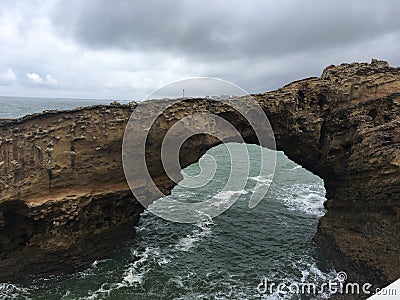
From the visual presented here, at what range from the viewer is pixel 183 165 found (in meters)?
13.3

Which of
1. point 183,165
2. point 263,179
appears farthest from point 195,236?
point 263,179

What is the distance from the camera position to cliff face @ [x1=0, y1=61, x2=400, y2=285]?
1072cm

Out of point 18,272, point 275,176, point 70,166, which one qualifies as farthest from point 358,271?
point 275,176

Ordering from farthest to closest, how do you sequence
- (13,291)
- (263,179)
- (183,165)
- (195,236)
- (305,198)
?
1. (263,179)
2. (305,198)
3. (195,236)
4. (183,165)
5. (13,291)

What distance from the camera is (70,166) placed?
11.3 metres

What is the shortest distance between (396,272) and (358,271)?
4.89ft

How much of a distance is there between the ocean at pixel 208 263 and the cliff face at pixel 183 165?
79 cm

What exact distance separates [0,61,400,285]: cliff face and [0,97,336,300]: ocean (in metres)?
0.79

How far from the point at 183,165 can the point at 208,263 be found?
13.1ft

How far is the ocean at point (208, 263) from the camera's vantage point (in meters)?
10.5

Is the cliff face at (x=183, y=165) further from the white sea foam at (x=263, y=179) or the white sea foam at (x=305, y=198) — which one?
the white sea foam at (x=263, y=179)

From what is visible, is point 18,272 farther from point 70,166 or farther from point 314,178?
point 314,178

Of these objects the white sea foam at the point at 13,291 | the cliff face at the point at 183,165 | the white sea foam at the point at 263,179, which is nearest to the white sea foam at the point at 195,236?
the cliff face at the point at 183,165

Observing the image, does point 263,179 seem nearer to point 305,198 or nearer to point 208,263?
point 305,198
